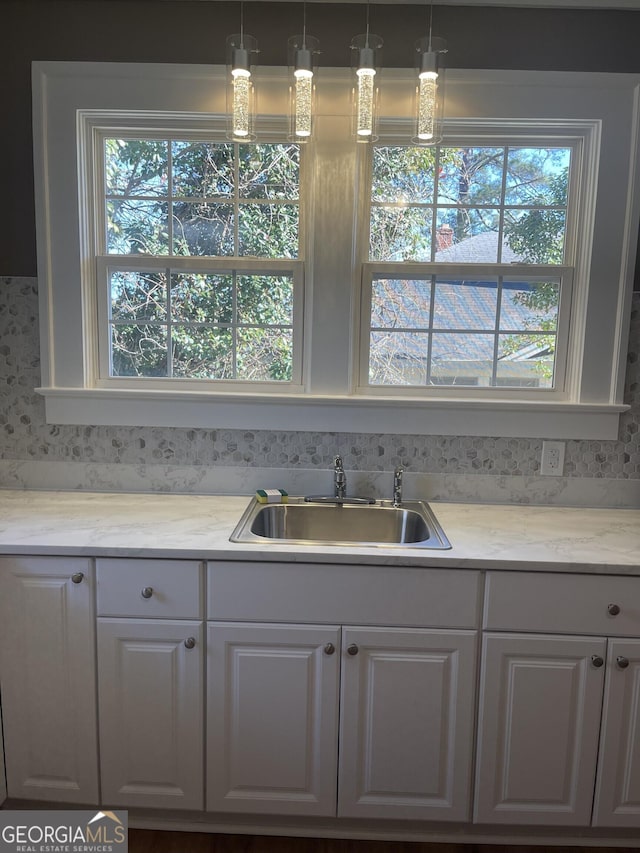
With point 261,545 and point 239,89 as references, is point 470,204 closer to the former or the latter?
point 239,89

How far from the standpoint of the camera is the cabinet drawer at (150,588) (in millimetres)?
1738

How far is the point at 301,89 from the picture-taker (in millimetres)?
1874

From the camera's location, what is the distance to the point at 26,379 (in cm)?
229

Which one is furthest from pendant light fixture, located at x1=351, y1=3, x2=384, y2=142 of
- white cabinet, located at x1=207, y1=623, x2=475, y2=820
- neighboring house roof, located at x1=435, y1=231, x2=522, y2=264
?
white cabinet, located at x1=207, y1=623, x2=475, y2=820

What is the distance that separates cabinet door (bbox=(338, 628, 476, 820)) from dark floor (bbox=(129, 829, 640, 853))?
11 centimetres

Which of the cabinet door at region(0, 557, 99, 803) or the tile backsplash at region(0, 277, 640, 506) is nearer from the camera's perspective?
the cabinet door at region(0, 557, 99, 803)

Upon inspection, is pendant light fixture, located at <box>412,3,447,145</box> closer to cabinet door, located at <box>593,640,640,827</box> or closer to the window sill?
the window sill

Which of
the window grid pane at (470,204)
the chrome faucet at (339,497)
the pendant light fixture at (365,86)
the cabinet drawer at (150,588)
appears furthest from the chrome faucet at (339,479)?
the pendant light fixture at (365,86)

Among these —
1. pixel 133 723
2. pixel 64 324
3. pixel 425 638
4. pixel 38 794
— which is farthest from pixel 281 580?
pixel 64 324

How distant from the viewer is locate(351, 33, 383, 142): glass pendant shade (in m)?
1.83

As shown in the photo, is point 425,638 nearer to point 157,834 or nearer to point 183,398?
point 157,834

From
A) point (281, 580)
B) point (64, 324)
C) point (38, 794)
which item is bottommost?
point (38, 794)

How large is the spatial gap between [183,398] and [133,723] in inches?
42.9

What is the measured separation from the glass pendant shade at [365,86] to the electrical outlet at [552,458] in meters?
1.25
